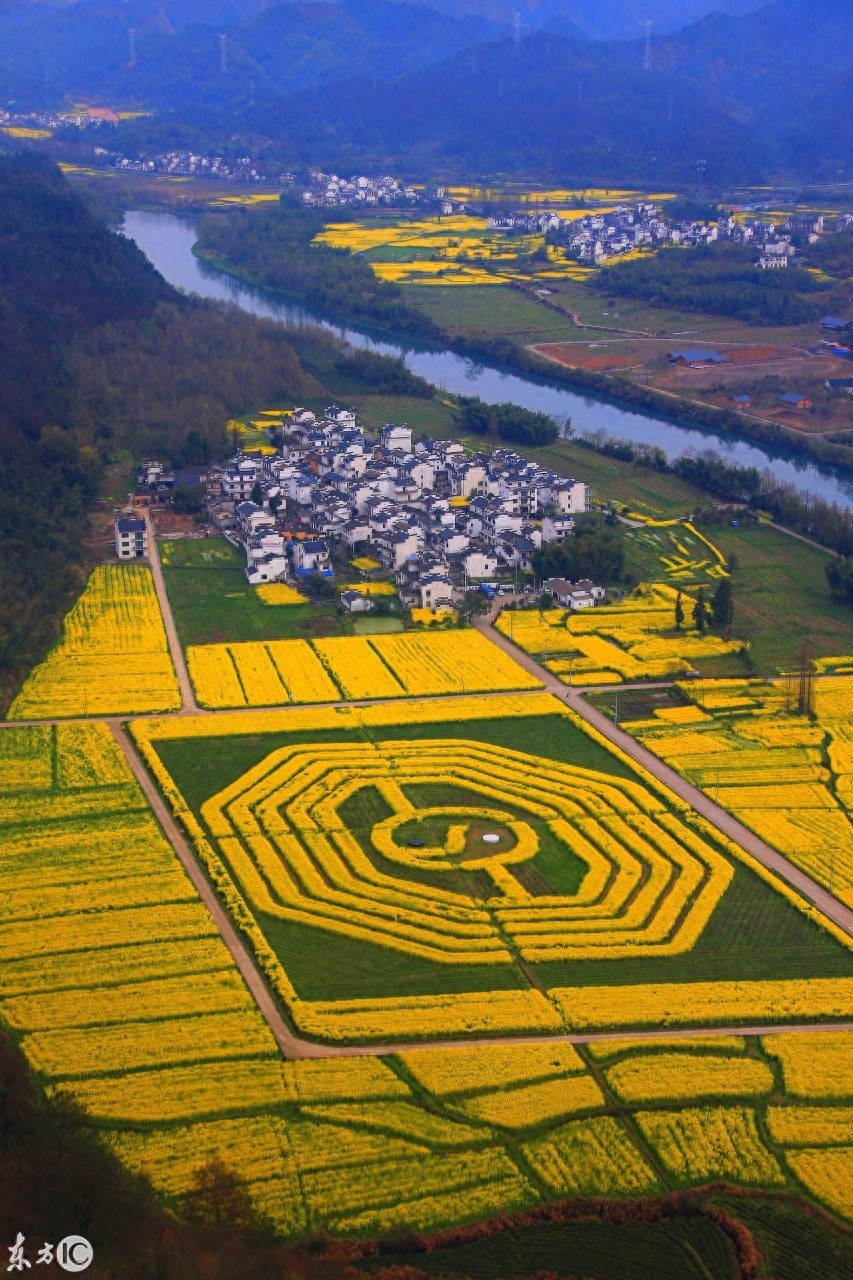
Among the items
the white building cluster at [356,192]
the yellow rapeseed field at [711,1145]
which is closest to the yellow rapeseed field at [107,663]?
the yellow rapeseed field at [711,1145]

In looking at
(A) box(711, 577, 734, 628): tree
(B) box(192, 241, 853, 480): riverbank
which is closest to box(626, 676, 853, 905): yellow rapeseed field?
(A) box(711, 577, 734, 628): tree

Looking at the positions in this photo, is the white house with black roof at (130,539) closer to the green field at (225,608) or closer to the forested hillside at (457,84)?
the green field at (225,608)

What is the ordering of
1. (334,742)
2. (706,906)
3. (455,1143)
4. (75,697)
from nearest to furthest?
1. (455,1143)
2. (706,906)
3. (334,742)
4. (75,697)

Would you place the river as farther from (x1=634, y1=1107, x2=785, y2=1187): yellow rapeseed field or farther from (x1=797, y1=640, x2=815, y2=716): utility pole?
(x1=634, y1=1107, x2=785, y2=1187): yellow rapeseed field

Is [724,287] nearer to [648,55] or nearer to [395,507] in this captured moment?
[395,507]

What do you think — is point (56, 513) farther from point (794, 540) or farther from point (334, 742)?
point (794, 540)

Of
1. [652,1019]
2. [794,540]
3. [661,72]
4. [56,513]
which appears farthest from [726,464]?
[661,72]
